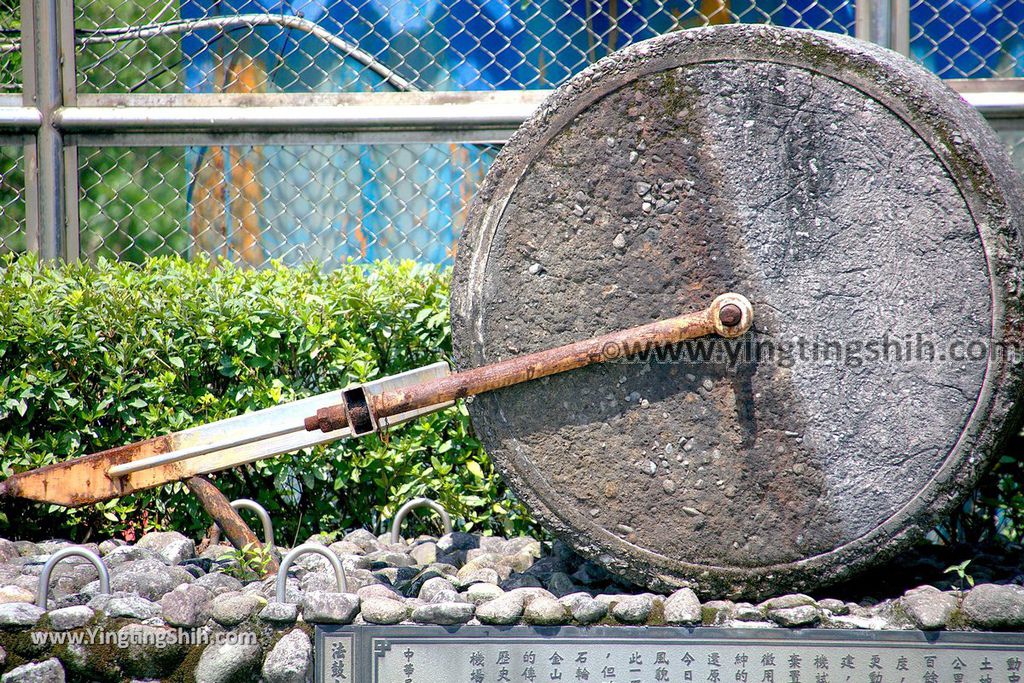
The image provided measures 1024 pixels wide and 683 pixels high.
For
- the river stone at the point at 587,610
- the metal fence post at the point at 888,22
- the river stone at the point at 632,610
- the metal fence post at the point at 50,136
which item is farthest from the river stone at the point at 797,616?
the metal fence post at the point at 50,136

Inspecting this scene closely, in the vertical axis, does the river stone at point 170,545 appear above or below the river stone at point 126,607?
above

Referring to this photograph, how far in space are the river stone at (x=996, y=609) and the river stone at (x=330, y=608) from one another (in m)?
1.41

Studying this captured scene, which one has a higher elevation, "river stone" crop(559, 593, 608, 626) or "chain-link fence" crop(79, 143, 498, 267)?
"chain-link fence" crop(79, 143, 498, 267)

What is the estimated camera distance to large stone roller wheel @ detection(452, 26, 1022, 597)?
223 centimetres

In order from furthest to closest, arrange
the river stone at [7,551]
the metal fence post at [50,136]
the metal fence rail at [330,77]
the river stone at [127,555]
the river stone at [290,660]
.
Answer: the metal fence rail at [330,77] < the metal fence post at [50,136] < the river stone at [7,551] < the river stone at [127,555] < the river stone at [290,660]

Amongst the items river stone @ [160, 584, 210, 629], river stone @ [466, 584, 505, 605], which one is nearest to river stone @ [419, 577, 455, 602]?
river stone @ [466, 584, 505, 605]

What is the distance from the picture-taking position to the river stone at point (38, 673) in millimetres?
2229

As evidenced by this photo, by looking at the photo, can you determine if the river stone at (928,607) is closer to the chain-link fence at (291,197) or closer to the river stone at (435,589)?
the river stone at (435,589)

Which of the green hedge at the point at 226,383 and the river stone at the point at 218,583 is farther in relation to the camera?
the green hedge at the point at 226,383

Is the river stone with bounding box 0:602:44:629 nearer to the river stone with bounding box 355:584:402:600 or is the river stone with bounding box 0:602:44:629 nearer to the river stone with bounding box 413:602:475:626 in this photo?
the river stone with bounding box 355:584:402:600

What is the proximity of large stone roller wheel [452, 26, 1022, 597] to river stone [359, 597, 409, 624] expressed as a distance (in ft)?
1.49

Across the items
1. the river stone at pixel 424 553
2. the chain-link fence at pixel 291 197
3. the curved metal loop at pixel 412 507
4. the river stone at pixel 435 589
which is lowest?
the river stone at pixel 435 589

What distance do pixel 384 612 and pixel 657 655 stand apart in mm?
634

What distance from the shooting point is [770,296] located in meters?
2.29
